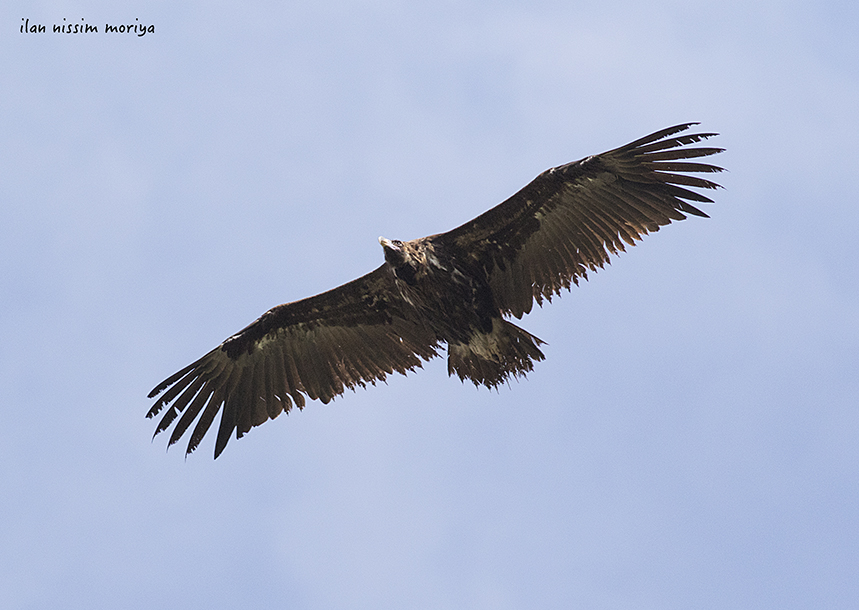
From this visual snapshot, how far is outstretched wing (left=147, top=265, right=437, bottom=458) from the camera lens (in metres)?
13.2

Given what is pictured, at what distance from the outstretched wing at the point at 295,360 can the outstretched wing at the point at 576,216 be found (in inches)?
51.8

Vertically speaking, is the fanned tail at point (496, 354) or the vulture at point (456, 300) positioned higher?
the vulture at point (456, 300)

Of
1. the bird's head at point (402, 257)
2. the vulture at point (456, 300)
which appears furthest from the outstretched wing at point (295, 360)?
the bird's head at point (402, 257)

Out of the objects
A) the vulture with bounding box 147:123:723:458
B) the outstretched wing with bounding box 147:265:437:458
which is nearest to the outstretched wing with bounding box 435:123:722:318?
the vulture with bounding box 147:123:723:458

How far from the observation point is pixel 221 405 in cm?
1361

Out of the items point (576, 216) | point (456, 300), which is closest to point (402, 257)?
point (456, 300)

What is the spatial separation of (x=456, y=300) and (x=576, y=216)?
5.43ft

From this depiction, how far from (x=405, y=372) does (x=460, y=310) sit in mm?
1392

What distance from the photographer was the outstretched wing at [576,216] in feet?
38.5

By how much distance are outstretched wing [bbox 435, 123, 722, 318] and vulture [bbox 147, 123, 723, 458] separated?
0.04ft

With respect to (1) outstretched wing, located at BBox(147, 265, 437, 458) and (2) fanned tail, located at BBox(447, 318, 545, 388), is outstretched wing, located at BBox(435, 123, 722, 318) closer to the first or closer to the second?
(2) fanned tail, located at BBox(447, 318, 545, 388)

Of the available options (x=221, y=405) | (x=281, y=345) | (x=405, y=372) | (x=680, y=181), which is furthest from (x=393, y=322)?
(x=680, y=181)

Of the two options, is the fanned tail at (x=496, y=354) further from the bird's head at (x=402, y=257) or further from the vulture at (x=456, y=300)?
the bird's head at (x=402, y=257)

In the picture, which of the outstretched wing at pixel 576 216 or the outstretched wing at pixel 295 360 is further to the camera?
the outstretched wing at pixel 295 360
